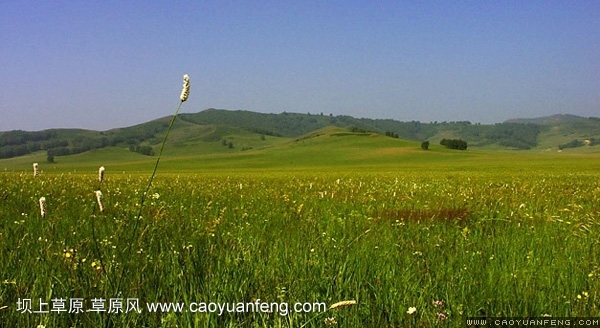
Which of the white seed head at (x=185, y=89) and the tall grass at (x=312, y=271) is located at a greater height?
the white seed head at (x=185, y=89)

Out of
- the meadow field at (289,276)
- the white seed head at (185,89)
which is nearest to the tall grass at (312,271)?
the meadow field at (289,276)

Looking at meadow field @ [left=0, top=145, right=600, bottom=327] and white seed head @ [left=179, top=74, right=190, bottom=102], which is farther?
meadow field @ [left=0, top=145, right=600, bottom=327]

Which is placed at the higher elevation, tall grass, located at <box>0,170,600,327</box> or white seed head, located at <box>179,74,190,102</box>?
white seed head, located at <box>179,74,190,102</box>

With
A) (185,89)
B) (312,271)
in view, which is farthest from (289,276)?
(185,89)

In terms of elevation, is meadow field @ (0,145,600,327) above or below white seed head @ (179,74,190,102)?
below

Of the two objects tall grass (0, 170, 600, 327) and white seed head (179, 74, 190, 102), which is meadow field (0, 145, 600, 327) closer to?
tall grass (0, 170, 600, 327)

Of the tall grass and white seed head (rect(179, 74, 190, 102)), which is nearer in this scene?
white seed head (rect(179, 74, 190, 102))

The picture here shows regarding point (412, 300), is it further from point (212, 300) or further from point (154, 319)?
point (154, 319)

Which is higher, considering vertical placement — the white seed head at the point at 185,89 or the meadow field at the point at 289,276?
the white seed head at the point at 185,89

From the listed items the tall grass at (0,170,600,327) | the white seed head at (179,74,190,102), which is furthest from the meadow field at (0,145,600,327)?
the white seed head at (179,74,190,102)

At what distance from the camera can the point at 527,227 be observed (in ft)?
19.7

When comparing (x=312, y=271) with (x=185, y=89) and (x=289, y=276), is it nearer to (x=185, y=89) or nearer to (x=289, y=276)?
(x=289, y=276)

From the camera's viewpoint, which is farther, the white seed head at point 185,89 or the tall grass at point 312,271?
the tall grass at point 312,271

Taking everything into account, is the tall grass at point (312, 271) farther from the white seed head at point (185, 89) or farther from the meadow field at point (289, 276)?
the white seed head at point (185, 89)
